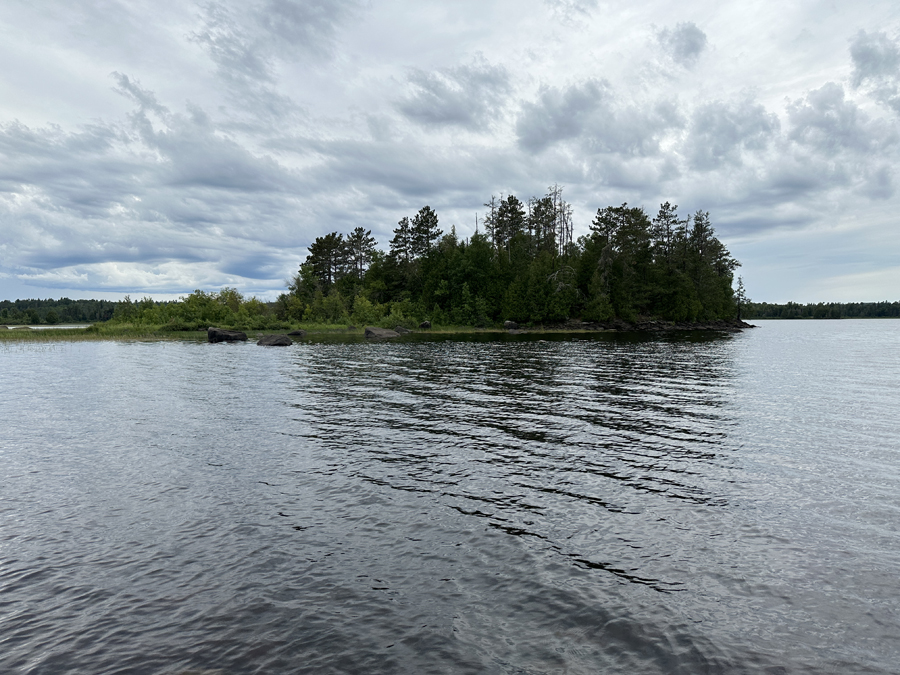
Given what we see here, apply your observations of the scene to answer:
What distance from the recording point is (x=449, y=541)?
939 centimetres

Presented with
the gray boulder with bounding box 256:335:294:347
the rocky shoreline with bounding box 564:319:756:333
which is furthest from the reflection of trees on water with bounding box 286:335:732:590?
the rocky shoreline with bounding box 564:319:756:333

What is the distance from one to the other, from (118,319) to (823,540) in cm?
12530

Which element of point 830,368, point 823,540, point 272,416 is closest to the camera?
point 823,540

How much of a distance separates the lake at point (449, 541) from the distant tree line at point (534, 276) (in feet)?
297

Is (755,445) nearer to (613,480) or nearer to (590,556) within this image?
(613,480)

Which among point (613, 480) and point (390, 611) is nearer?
point (390, 611)

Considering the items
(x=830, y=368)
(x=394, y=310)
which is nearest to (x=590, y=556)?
(x=830, y=368)

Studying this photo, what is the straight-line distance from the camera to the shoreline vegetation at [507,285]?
109125 mm

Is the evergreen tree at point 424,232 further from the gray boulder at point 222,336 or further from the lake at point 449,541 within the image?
the lake at point 449,541

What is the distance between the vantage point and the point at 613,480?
1305 cm

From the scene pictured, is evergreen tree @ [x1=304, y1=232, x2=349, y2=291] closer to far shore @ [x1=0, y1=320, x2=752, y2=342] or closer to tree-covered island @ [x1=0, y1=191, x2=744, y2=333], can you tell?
tree-covered island @ [x1=0, y1=191, x2=744, y2=333]

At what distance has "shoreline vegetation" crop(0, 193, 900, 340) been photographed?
109125 mm

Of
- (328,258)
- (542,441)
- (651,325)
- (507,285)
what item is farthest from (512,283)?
(542,441)

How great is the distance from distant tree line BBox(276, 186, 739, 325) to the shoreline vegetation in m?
0.29
